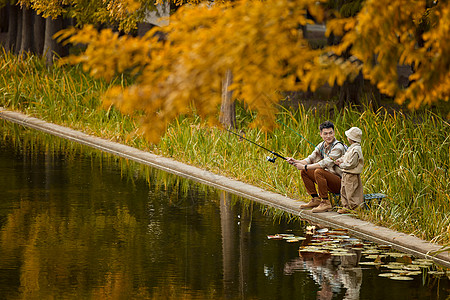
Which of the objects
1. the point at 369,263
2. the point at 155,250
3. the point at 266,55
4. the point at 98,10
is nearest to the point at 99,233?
the point at 155,250

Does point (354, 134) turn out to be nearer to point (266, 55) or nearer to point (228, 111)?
point (266, 55)

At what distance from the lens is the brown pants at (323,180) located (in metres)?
13.4

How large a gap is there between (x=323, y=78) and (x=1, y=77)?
79.8ft

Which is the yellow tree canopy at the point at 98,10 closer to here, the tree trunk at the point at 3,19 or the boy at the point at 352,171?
the boy at the point at 352,171

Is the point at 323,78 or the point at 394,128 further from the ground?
the point at 323,78

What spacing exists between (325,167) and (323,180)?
0.19 metres

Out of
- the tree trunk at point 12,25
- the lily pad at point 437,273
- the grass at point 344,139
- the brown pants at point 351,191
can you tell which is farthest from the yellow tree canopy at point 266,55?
the tree trunk at point 12,25

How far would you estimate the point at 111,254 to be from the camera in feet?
36.3

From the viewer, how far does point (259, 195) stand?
15.4 meters

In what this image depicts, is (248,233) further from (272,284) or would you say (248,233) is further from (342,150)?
(272,284)

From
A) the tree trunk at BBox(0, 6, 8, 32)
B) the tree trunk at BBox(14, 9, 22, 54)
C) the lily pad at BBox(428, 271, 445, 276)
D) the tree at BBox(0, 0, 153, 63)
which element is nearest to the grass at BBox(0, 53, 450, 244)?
the lily pad at BBox(428, 271, 445, 276)

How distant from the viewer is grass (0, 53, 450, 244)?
12945 millimetres

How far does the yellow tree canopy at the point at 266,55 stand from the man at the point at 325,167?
5.85 meters

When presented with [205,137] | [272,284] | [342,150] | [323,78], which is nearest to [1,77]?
[205,137]
